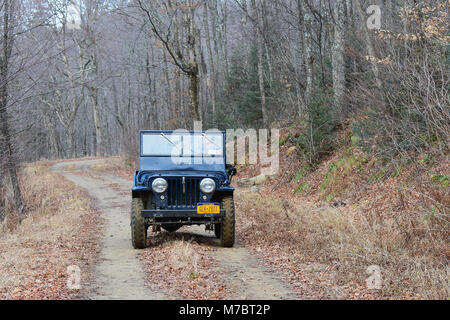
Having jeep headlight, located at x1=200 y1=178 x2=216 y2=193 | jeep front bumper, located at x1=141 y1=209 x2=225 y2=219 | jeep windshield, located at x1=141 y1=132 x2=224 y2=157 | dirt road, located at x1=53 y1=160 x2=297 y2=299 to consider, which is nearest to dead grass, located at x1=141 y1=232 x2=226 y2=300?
dirt road, located at x1=53 y1=160 x2=297 y2=299

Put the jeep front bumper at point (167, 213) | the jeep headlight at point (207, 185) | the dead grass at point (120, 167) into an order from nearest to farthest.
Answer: the jeep front bumper at point (167, 213), the jeep headlight at point (207, 185), the dead grass at point (120, 167)

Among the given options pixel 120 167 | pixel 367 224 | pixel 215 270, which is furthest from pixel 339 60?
pixel 120 167

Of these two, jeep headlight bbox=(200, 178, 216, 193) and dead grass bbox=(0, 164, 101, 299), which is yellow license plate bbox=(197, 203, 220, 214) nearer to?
jeep headlight bbox=(200, 178, 216, 193)

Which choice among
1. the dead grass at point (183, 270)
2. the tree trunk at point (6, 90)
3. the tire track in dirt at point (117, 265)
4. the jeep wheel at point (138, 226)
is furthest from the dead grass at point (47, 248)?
the tree trunk at point (6, 90)

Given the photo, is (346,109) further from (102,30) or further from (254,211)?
(102,30)

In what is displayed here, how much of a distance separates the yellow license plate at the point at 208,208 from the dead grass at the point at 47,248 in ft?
6.17

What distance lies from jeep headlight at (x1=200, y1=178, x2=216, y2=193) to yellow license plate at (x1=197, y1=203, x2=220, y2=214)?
293 mm

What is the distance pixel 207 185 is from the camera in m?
9.14

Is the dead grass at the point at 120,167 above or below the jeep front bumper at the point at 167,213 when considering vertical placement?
→ below

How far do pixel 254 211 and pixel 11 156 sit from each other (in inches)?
280

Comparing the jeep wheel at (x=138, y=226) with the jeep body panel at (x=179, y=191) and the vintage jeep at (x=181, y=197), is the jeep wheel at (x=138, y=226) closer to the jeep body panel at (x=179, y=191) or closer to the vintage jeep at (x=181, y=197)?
the vintage jeep at (x=181, y=197)

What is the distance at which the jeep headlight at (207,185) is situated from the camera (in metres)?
9.12

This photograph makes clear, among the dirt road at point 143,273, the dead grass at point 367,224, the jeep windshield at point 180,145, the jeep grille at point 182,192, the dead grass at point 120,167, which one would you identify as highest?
the jeep windshield at point 180,145

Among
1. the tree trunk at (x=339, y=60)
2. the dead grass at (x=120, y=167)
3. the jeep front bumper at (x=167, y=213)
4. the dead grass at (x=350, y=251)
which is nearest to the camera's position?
the dead grass at (x=350, y=251)
